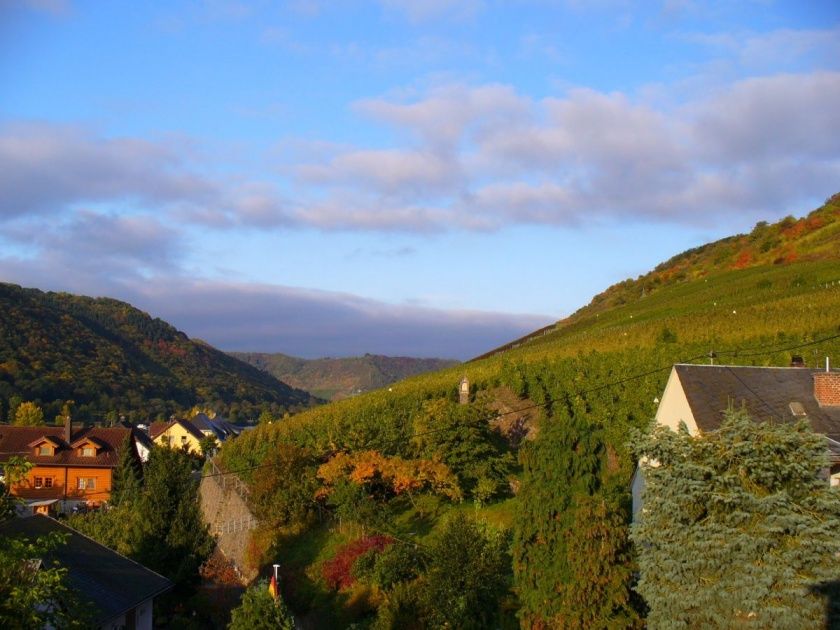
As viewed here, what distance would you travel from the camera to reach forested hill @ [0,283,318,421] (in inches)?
4444

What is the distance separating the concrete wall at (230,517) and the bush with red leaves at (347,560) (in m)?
5.46

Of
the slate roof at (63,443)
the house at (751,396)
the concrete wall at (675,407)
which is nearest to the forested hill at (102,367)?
the slate roof at (63,443)

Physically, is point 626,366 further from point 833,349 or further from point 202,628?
point 202,628

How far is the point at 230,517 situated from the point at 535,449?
2551 cm

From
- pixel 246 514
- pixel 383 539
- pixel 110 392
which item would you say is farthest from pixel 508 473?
pixel 110 392

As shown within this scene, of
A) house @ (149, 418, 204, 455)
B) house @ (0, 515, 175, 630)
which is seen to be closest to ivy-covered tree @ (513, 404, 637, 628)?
house @ (0, 515, 175, 630)

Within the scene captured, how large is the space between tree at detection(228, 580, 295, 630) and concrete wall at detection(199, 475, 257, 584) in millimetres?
15037

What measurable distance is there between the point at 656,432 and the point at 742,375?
30.1ft

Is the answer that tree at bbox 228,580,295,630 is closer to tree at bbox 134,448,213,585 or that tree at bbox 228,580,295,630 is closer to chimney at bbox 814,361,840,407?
tree at bbox 134,448,213,585

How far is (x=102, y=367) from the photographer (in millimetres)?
132000

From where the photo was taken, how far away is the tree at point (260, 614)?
58.7 ft

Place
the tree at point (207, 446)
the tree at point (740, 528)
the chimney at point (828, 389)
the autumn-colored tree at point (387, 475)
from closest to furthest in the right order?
the tree at point (740, 528) → the chimney at point (828, 389) → the autumn-colored tree at point (387, 475) → the tree at point (207, 446)

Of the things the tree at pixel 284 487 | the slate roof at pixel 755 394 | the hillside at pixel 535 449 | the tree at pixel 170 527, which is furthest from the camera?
the tree at pixel 284 487

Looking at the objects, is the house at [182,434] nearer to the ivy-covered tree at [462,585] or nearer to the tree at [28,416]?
the tree at [28,416]
